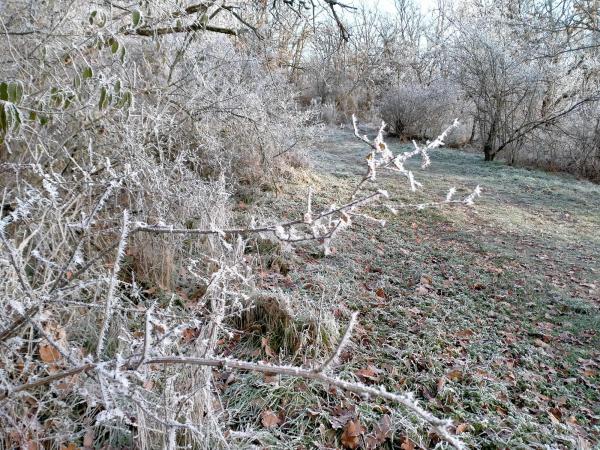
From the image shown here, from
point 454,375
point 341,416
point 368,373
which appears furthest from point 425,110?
point 341,416

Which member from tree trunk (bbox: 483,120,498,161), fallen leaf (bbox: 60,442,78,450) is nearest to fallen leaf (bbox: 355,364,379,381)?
fallen leaf (bbox: 60,442,78,450)

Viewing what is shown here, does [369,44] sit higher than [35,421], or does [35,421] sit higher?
[369,44]

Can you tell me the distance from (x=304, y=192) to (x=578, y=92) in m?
8.09

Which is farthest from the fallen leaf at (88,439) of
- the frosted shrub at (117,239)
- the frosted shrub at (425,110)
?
the frosted shrub at (425,110)

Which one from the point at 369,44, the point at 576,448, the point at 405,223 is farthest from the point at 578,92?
the point at 576,448

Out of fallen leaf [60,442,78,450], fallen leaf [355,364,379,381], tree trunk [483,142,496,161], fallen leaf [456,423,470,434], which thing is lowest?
fallen leaf [456,423,470,434]

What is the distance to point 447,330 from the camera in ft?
12.5

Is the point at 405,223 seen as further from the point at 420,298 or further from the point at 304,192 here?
the point at 420,298

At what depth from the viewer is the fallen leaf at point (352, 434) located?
2.46 m

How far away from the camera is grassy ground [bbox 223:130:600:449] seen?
265cm

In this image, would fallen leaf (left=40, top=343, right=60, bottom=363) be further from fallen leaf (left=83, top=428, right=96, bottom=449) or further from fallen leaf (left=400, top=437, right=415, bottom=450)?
fallen leaf (left=400, top=437, right=415, bottom=450)

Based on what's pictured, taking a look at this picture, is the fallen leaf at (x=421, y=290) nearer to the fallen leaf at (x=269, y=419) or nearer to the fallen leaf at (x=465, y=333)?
the fallen leaf at (x=465, y=333)

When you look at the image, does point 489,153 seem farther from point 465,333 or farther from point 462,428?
point 462,428

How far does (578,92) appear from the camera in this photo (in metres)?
11.2
